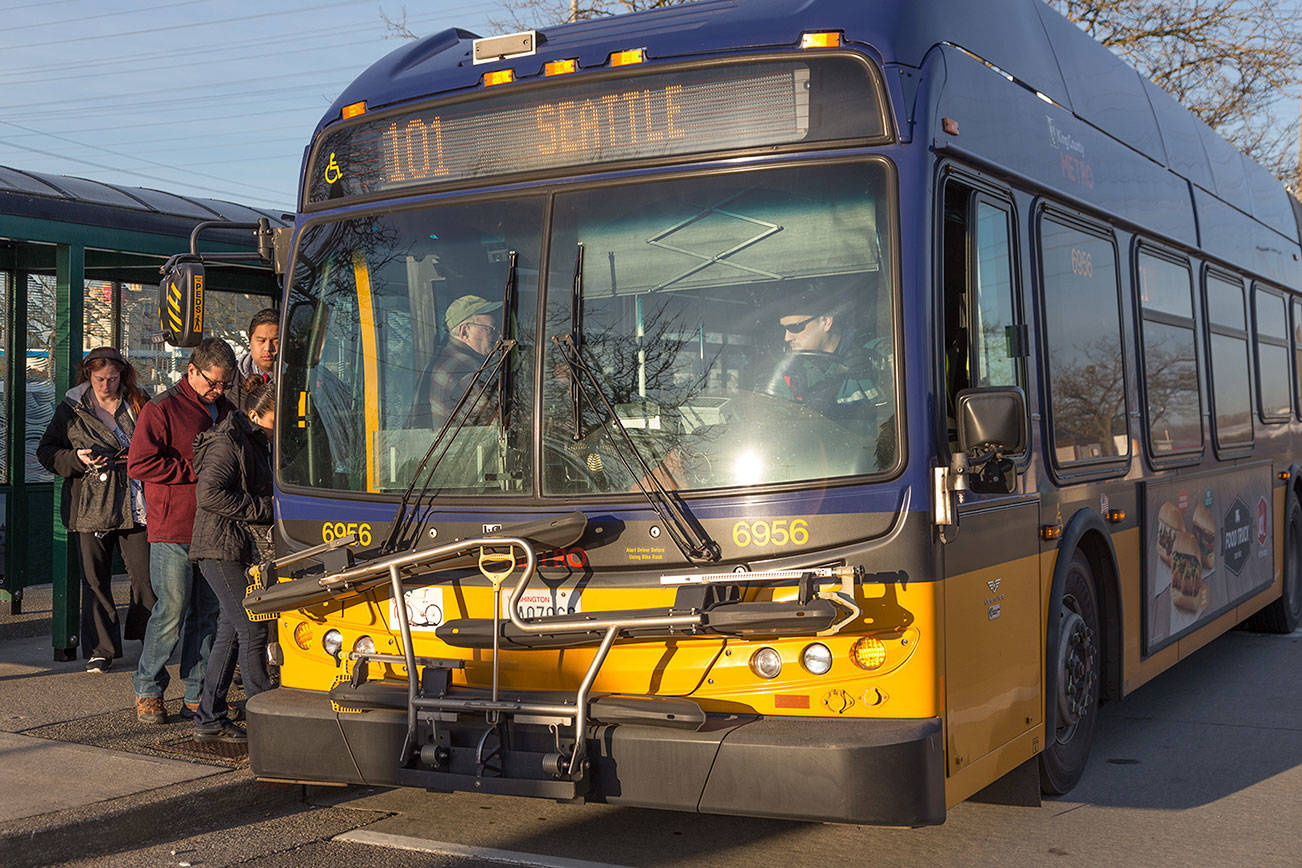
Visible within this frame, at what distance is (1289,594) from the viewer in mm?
11047

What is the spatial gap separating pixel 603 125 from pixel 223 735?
3.55 m

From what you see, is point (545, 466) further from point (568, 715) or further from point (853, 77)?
point (853, 77)

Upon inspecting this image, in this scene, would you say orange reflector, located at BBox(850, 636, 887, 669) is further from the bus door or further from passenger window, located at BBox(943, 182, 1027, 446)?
passenger window, located at BBox(943, 182, 1027, 446)

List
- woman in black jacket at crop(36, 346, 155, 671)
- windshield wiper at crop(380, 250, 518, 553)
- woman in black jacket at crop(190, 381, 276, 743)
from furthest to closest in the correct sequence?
woman in black jacket at crop(36, 346, 155, 671), woman in black jacket at crop(190, 381, 276, 743), windshield wiper at crop(380, 250, 518, 553)

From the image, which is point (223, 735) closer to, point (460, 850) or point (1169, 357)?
point (460, 850)

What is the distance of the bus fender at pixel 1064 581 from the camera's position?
5.72 metres

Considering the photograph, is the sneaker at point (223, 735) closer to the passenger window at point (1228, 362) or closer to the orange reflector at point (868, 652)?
the orange reflector at point (868, 652)

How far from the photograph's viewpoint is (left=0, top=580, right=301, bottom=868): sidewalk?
5.43 meters

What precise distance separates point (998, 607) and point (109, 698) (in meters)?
5.11

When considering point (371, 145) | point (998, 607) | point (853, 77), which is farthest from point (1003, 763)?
point (371, 145)

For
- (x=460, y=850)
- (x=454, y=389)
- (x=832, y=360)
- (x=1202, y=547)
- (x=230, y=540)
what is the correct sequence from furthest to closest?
1. (x=1202, y=547)
2. (x=230, y=540)
3. (x=460, y=850)
4. (x=454, y=389)
5. (x=832, y=360)

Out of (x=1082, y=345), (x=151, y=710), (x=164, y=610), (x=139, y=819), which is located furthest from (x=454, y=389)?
(x=151, y=710)

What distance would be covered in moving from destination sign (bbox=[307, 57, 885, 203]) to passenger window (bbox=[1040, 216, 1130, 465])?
1.55 m

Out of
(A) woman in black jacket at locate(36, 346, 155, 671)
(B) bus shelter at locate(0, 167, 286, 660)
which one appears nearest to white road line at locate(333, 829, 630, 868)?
(A) woman in black jacket at locate(36, 346, 155, 671)
